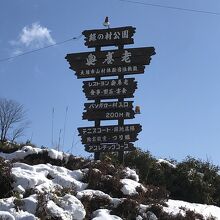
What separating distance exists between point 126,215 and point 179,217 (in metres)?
1.24

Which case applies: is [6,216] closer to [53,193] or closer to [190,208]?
[53,193]

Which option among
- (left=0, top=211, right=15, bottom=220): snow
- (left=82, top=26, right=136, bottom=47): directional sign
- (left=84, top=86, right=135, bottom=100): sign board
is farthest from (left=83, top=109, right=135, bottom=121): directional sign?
(left=0, top=211, right=15, bottom=220): snow

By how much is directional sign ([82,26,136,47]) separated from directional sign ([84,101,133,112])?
2.28 metres

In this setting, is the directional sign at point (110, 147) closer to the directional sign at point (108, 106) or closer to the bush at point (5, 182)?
the directional sign at point (108, 106)

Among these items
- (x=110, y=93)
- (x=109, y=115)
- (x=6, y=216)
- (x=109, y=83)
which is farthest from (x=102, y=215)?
(x=109, y=83)

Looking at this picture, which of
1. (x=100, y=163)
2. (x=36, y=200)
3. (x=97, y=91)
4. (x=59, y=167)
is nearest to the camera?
(x=36, y=200)

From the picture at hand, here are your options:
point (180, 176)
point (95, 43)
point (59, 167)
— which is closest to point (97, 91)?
point (95, 43)

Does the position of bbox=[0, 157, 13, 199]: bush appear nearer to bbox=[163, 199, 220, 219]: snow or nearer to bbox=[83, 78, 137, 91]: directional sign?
bbox=[163, 199, 220, 219]: snow

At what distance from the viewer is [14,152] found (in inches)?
557

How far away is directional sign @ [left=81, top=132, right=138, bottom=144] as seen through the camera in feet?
58.0

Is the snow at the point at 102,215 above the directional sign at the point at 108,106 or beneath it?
beneath

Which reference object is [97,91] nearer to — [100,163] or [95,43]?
[95,43]

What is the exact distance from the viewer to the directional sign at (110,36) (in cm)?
1872

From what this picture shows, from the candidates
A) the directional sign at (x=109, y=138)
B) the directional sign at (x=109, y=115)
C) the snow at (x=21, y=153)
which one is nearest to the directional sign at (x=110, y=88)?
the directional sign at (x=109, y=115)
